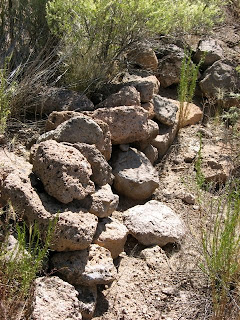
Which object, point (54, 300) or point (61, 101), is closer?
point (54, 300)

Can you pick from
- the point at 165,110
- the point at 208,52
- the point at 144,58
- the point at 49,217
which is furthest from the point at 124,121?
the point at 208,52

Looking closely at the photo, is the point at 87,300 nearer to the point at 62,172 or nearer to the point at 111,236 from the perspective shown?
the point at 111,236

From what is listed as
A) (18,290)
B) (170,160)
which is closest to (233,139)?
(170,160)

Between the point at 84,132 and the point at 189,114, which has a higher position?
the point at 84,132

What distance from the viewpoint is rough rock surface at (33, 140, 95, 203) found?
3353 millimetres

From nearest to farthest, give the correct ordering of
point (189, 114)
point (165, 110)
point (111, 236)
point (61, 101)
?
1. point (111, 236)
2. point (61, 101)
3. point (165, 110)
4. point (189, 114)

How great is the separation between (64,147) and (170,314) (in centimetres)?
134

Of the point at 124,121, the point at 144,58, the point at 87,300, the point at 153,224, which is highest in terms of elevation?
the point at 144,58

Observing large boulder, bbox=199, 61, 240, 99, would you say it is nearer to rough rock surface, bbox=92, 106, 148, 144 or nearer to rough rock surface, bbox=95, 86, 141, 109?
rough rock surface, bbox=95, 86, 141, 109

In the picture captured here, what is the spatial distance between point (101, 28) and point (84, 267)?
8.22 ft

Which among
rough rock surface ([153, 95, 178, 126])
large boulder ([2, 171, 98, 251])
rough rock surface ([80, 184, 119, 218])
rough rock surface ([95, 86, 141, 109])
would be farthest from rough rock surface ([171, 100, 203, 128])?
large boulder ([2, 171, 98, 251])

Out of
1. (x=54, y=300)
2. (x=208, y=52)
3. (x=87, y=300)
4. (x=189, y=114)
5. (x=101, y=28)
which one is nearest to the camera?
(x=54, y=300)

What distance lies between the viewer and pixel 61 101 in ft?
14.6

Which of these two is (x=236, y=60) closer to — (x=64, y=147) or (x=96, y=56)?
(x=96, y=56)
